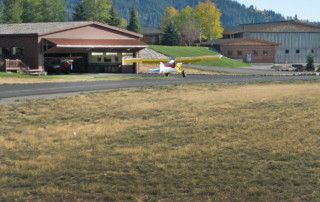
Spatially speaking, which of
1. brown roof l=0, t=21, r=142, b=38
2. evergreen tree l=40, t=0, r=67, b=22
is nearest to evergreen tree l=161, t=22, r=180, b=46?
evergreen tree l=40, t=0, r=67, b=22

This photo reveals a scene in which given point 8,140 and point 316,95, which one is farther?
point 316,95

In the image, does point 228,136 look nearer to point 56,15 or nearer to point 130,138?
point 130,138

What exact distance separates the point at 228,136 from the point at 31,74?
36.7 meters

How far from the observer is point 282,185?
9.77 metres

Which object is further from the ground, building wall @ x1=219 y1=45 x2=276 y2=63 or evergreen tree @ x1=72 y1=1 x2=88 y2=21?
evergreen tree @ x1=72 y1=1 x2=88 y2=21

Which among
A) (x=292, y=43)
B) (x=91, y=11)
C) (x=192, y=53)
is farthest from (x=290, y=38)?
(x=91, y=11)

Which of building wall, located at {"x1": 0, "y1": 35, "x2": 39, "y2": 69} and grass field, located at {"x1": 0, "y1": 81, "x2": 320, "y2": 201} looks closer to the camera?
grass field, located at {"x1": 0, "y1": 81, "x2": 320, "y2": 201}

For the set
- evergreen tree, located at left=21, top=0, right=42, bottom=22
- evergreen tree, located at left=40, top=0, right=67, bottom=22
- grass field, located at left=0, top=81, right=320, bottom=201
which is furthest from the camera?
evergreen tree, located at left=40, top=0, right=67, bottom=22

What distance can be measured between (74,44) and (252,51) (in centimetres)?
5174

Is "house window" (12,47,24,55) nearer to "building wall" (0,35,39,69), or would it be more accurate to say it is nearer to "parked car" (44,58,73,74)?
"building wall" (0,35,39,69)

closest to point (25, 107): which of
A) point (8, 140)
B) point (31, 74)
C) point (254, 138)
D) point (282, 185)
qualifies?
point (8, 140)

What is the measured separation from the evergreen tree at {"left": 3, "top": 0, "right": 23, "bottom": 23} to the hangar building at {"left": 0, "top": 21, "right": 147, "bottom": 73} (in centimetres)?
4311

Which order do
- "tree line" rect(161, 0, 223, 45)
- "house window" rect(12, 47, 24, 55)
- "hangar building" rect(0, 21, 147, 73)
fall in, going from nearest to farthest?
"hangar building" rect(0, 21, 147, 73), "house window" rect(12, 47, 24, 55), "tree line" rect(161, 0, 223, 45)

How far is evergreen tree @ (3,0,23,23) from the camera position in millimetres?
96688
